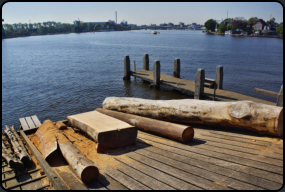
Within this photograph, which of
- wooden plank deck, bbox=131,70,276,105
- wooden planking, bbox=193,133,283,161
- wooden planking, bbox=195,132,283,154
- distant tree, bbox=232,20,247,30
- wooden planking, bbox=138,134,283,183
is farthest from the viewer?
distant tree, bbox=232,20,247,30

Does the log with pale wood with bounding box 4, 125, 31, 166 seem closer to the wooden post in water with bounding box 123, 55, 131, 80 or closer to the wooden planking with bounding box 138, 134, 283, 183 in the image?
the wooden planking with bounding box 138, 134, 283, 183

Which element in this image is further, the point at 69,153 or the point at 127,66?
the point at 127,66

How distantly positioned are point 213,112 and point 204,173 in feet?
8.09

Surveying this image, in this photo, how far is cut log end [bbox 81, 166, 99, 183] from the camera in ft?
13.0

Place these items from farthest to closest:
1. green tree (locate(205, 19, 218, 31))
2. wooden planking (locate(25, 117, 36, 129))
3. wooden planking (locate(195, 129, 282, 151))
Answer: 1. green tree (locate(205, 19, 218, 31))
2. wooden planking (locate(25, 117, 36, 129))
3. wooden planking (locate(195, 129, 282, 151))

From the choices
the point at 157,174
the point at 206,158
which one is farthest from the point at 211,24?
the point at 157,174

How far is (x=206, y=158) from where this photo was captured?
466cm

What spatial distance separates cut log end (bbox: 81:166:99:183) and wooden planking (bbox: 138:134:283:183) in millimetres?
1935

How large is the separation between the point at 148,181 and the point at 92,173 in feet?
3.29

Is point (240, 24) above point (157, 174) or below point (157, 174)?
above

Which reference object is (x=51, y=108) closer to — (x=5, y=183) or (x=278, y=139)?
(x=5, y=183)

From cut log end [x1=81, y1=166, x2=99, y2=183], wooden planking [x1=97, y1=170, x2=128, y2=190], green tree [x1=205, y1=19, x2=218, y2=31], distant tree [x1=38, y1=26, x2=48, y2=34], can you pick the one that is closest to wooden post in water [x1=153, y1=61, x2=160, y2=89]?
wooden planking [x1=97, y1=170, x2=128, y2=190]

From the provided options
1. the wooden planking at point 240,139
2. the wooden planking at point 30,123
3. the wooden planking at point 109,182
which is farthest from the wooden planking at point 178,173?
the wooden planking at point 30,123

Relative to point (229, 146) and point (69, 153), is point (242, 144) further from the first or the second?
point (69, 153)
